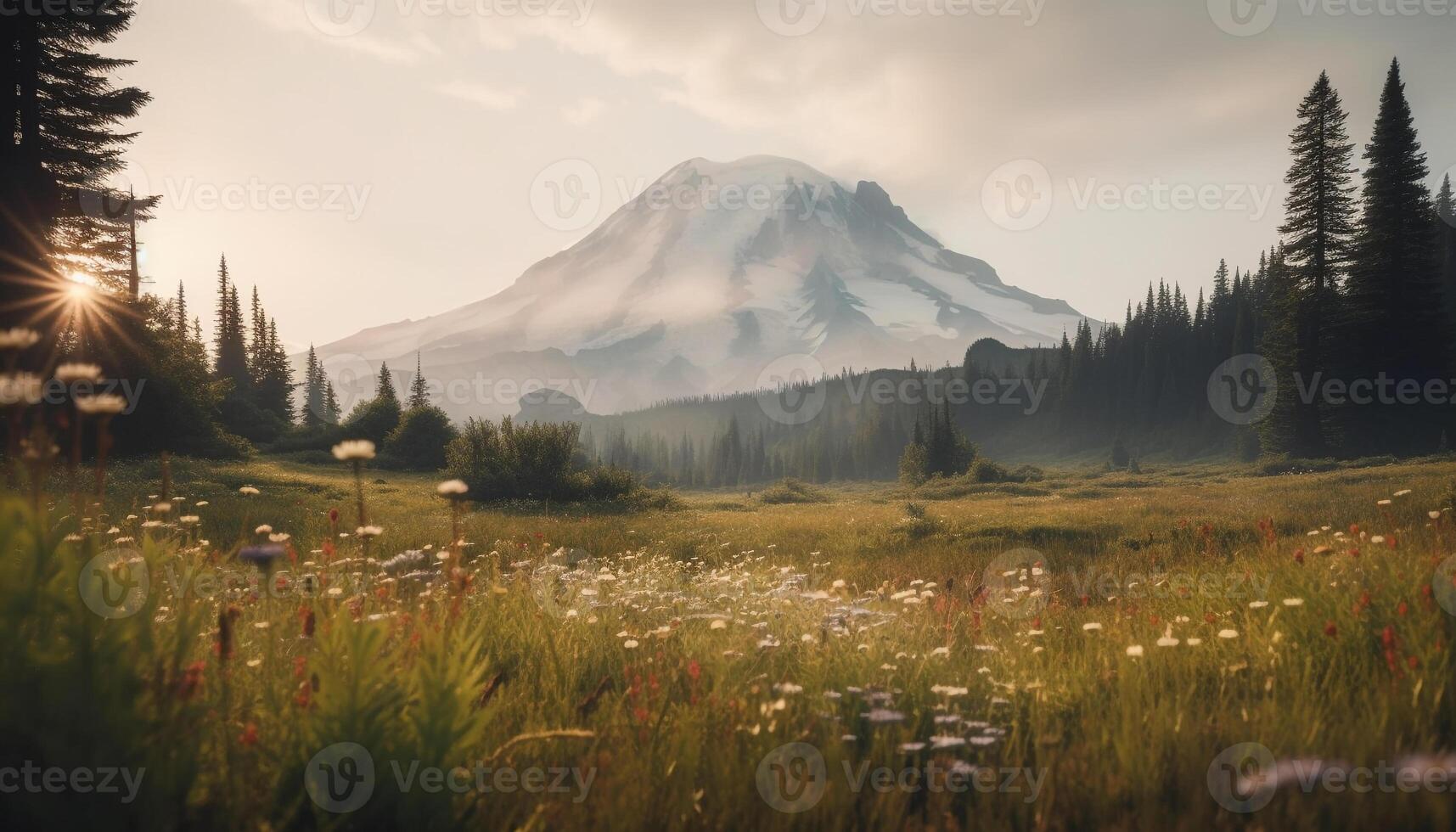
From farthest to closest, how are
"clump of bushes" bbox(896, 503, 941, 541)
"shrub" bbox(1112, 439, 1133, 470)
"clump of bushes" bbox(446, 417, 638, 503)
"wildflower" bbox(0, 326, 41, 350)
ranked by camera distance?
"shrub" bbox(1112, 439, 1133, 470)
"clump of bushes" bbox(446, 417, 638, 503)
"clump of bushes" bbox(896, 503, 941, 541)
"wildflower" bbox(0, 326, 41, 350)

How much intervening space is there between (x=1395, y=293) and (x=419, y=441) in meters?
68.3

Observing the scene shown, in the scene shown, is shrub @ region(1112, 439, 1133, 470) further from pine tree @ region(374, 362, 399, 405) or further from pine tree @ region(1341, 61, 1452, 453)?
pine tree @ region(374, 362, 399, 405)

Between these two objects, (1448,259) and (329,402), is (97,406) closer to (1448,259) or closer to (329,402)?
(1448,259)

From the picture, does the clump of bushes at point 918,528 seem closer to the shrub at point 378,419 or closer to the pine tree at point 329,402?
the shrub at point 378,419

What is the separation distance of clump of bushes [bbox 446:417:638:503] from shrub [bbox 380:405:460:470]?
703 inches

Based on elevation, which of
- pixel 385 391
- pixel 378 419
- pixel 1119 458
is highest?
pixel 385 391

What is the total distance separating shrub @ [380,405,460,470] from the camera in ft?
159

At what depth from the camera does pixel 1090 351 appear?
127m

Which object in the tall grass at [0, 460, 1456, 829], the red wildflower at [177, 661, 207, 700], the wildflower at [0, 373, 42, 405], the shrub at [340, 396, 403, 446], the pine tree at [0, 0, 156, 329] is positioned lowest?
the tall grass at [0, 460, 1456, 829]

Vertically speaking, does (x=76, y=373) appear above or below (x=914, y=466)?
above

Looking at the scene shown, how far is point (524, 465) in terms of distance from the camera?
3155cm

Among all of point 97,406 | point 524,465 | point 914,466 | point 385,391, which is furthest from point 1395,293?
point 385,391

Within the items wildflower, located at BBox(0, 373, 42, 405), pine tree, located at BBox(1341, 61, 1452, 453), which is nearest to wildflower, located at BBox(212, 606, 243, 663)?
wildflower, located at BBox(0, 373, 42, 405)

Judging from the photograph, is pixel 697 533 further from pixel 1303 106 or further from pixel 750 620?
pixel 1303 106
